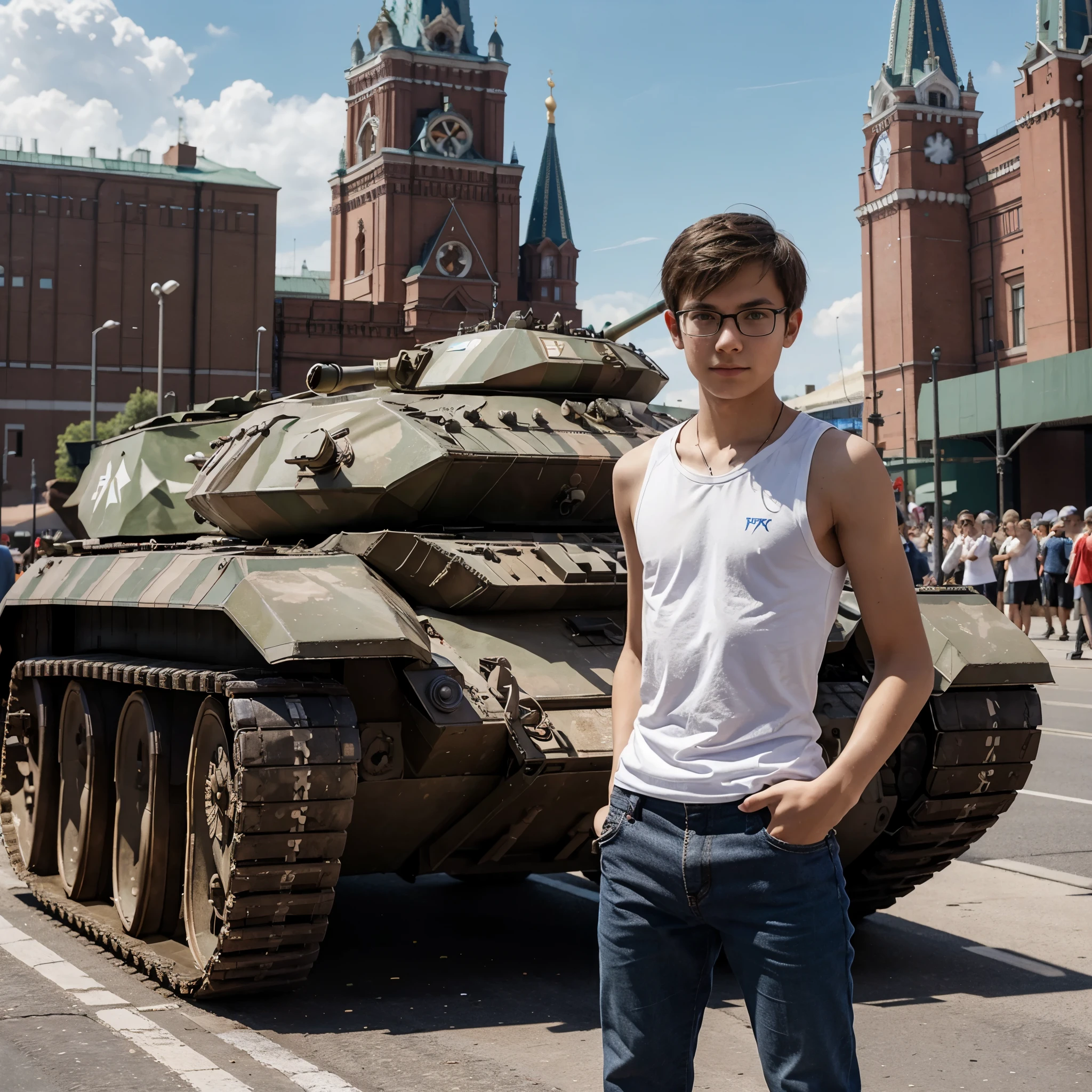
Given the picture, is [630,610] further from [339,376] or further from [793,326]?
[339,376]

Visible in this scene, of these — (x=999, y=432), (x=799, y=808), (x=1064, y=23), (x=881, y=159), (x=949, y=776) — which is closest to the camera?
(x=799, y=808)

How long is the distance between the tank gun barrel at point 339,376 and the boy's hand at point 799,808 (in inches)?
198

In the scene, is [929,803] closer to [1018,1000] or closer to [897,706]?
[1018,1000]

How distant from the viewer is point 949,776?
6.19m

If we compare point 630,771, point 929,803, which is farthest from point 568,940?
point 630,771

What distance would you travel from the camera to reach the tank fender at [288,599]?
5.19 meters

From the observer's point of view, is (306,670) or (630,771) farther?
(306,670)

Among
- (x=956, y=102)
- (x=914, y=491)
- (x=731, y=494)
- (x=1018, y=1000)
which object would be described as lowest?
(x=1018, y=1000)

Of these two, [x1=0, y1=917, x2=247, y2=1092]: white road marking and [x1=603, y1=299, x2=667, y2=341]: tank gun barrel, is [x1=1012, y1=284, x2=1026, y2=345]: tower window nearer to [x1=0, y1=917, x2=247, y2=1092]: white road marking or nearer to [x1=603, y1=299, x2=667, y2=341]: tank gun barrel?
[x1=603, y1=299, x2=667, y2=341]: tank gun barrel

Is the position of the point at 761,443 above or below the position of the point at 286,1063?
above

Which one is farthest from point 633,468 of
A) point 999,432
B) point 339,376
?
point 999,432

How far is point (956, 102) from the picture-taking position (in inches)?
2015

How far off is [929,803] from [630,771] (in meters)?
3.83

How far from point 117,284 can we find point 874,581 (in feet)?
247
